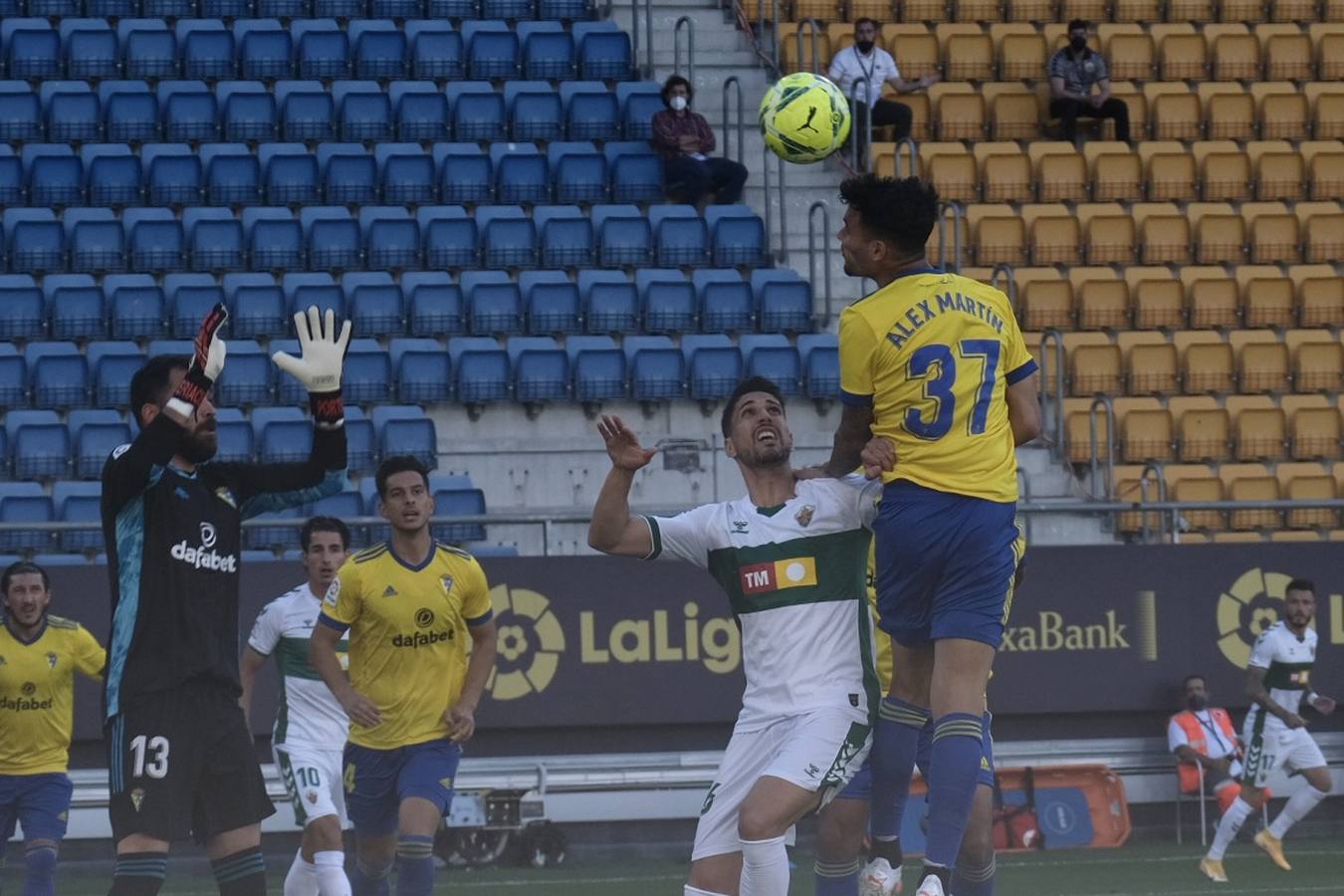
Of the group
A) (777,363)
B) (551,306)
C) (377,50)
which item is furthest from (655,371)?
(377,50)

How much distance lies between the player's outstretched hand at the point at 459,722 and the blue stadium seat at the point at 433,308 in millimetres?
8844

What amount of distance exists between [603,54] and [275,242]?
4448 mm

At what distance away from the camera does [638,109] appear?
21062 millimetres

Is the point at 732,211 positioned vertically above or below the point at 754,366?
above

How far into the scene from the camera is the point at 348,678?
10.6 metres

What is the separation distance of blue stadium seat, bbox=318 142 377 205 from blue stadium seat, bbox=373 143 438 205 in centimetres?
12

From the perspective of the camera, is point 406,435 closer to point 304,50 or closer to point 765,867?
point 304,50

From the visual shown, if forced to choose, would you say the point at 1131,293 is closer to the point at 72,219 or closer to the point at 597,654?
the point at 597,654

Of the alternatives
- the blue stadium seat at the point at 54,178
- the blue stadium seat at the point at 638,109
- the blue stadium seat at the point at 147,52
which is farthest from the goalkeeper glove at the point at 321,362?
the blue stadium seat at the point at 147,52

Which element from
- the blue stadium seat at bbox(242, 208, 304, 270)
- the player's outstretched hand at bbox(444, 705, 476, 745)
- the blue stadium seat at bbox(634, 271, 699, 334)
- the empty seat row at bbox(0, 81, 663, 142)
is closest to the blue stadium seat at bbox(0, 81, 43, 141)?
the empty seat row at bbox(0, 81, 663, 142)

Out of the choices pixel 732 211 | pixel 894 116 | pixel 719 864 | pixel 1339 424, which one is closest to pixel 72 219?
pixel 732 211

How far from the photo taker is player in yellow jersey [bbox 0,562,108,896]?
11.9 m

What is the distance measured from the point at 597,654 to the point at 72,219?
6.81 meters

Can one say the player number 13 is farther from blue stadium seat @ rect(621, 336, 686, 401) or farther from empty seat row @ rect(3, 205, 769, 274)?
empty seat row @ rect(3, 205, 769, 274)
